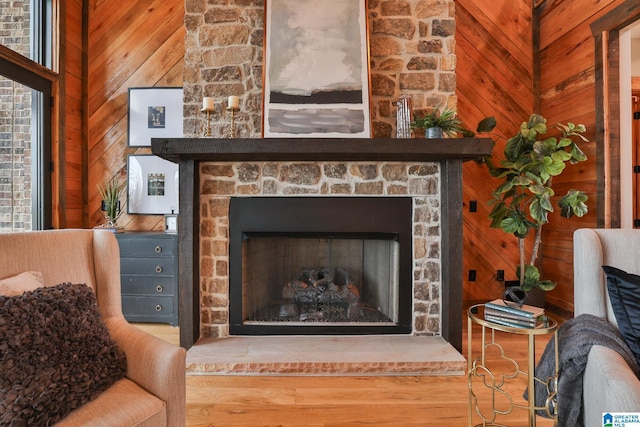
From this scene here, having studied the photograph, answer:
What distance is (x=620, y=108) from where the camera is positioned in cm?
285

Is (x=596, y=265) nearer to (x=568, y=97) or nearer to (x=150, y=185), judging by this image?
(x=568, y=97)

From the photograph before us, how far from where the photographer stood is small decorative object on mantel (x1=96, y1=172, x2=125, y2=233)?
135 inches

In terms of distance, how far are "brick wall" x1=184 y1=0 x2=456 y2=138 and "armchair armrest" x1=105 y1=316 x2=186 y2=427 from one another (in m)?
1.72

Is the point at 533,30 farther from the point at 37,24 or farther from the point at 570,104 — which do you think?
the point at 37,24

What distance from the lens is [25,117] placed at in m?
3.13

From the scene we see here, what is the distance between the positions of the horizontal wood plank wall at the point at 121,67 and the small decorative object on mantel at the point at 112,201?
0.06 meters

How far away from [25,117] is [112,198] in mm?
983

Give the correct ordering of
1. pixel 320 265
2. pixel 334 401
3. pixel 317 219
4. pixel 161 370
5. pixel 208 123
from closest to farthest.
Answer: pixel 161 370
pixel 334 401
pixel 208 123
pixel 317 219
pixel 320 265

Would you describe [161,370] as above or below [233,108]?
below

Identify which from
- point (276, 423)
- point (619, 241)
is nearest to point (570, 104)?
point (619, 241)

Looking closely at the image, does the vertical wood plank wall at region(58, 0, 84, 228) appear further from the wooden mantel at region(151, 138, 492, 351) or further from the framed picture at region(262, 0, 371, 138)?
the framed picture at region(262, 0, 371, 138)

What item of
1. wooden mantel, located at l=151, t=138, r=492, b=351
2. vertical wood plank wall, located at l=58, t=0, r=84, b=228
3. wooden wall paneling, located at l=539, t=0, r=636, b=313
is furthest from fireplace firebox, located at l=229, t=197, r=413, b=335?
vertical wood plank wall, located at l=58, t=0, r=84, b=228

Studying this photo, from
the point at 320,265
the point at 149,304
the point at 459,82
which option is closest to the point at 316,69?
the point at 320,265

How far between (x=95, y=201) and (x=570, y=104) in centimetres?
476
